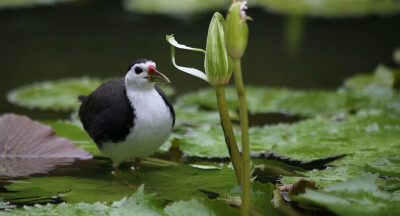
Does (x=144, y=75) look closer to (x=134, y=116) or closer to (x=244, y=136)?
(x=134, y=116)

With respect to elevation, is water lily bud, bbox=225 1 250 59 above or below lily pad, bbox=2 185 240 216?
above

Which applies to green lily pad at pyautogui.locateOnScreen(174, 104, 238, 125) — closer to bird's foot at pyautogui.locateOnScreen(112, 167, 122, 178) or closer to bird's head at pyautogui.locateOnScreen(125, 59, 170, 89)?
bird's foot at pyautogui.locateOnScreen(112, 167, 122, 178)

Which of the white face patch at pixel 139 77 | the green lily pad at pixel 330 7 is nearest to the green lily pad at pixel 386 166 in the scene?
the white face patch at pixel 139 77

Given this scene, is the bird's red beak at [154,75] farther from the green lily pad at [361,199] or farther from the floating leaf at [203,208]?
the green lily pad at [361,199]

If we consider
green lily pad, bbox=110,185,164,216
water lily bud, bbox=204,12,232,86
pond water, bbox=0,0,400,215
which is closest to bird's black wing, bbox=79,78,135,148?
pond water, bbox=0,0,400,215

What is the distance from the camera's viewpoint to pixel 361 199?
211 centimetres

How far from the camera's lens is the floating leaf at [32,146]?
3299 mm

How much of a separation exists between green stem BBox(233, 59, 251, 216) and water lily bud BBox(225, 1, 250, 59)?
5 centimetres

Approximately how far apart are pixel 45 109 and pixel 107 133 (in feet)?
5.74

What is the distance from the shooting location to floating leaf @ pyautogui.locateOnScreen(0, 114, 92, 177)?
130 inches

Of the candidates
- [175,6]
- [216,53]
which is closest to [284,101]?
[216,53]

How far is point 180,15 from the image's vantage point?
8.10 m

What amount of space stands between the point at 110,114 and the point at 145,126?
19 cm

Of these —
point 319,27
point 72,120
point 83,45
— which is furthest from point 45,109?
point 319,27
